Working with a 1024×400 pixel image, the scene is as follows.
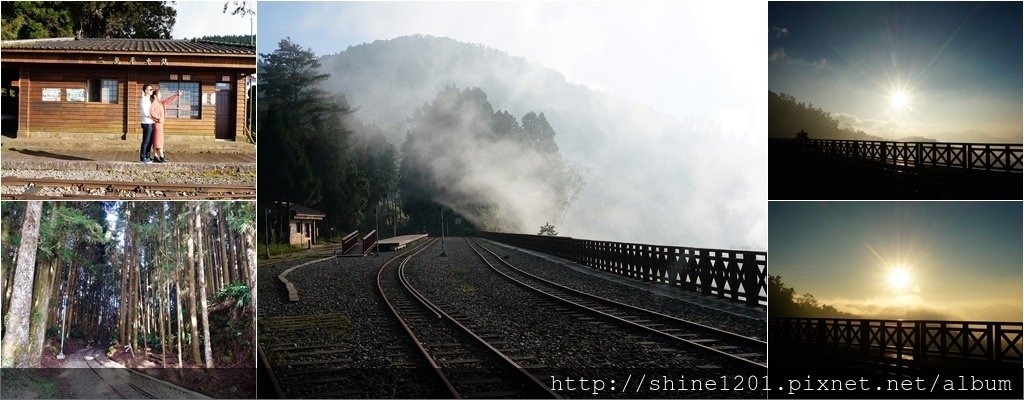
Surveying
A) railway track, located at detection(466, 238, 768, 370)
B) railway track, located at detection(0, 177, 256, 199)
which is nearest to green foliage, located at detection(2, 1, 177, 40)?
railway track, located at detection(0, 177, 256, 199)

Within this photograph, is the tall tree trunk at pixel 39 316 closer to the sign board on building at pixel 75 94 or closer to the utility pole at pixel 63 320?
the utility pole at pixel 63 320

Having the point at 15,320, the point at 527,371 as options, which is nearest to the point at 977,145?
the point at 527,371

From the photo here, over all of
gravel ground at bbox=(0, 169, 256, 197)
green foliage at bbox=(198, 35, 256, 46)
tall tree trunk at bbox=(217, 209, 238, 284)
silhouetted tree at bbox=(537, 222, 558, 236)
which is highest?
green foliage at bbox=(198, 35, 256, 46)

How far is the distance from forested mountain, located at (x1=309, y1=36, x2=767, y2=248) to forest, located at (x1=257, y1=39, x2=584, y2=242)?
9 cm

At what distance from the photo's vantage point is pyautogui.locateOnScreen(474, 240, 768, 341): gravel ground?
6.64 metres

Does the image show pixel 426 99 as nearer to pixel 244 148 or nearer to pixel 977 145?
pixel 244 148

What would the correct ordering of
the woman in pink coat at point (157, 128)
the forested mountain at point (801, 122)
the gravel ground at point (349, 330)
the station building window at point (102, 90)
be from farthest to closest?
the station building window at point (102, 90) → the woman in pink coat at point (157, 128) → the forested mountain at point (801, 122) → the gravel ground at point (349, 330)

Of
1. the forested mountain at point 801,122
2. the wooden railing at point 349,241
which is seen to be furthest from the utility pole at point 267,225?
the forested mountain at point 801,122

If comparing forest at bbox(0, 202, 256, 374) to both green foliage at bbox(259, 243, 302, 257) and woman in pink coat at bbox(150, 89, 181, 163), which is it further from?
woman in pink coat at bbox(150, 89, 181, 163)

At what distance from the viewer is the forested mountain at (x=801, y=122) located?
6.06 meters

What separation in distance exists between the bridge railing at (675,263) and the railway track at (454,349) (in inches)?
38.0

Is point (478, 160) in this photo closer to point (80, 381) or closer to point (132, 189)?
point (132, 189)

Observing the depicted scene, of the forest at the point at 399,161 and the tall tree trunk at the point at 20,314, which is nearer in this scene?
the tall tree trunk at the point at 20,314

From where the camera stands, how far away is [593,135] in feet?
22.5
